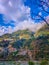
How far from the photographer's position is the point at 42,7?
5055 millimetres

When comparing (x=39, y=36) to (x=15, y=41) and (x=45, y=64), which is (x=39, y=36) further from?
(x=45, y=64)

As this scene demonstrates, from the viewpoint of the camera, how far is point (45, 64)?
611 centimetres

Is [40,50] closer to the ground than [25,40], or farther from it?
closer to the ground

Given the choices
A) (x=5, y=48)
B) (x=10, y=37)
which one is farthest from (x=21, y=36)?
(x=5, y=48)

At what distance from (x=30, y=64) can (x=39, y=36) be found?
2914 cm

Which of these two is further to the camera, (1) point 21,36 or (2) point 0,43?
(1) point 21,36

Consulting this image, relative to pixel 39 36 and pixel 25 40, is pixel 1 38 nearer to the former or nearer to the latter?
pixel 25 40

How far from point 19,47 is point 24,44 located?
7.21ft

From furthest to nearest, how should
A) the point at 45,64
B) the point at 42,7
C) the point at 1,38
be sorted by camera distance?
the point at 1,38
the point at 45,64
the point at 42,7

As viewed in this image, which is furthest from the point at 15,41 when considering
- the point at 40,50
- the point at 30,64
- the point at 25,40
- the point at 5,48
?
the point at 30,64

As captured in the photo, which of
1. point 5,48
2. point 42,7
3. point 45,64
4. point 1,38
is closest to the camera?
point 42,7

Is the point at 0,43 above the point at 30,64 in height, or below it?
above

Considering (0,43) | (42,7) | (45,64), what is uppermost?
(0,43)

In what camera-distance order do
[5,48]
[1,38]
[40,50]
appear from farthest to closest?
[1,38] → [5,48] → [40,50]
